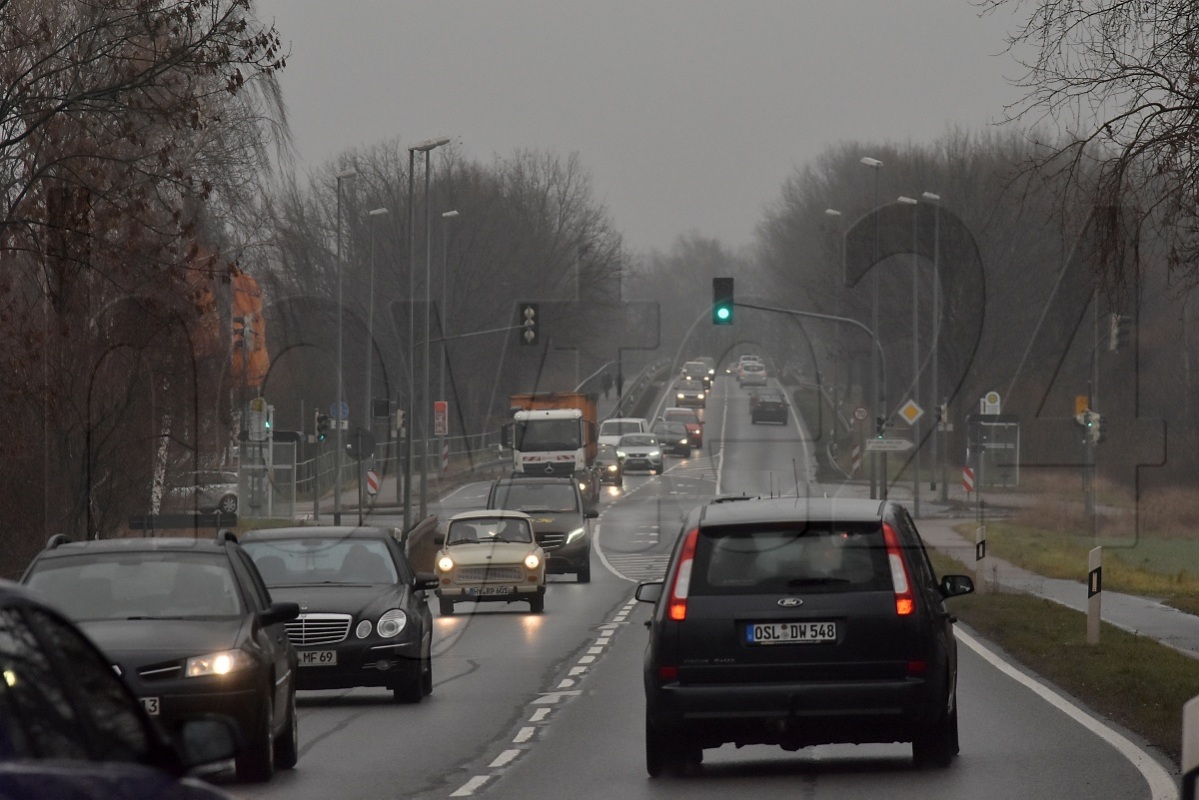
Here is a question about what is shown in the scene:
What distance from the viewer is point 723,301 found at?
43625mm

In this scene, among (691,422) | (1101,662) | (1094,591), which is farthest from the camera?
(691,422)

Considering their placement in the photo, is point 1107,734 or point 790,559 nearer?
point 790,559

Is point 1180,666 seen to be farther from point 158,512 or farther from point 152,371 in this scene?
point 158,512

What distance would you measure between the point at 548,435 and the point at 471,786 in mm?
54019

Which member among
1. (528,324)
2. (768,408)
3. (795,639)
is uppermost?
(528,324)

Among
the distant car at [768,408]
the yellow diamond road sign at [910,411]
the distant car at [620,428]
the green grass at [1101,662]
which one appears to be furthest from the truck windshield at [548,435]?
the green grass at [1101,662]

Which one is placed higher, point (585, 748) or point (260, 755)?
point (260, 755)

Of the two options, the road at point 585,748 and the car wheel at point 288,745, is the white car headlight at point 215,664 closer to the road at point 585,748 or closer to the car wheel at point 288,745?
the road at point 585,748

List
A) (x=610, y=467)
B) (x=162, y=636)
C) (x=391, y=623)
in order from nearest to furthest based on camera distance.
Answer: (x=162, y=636) < (x=391, y=623) < (x=610, y=467)

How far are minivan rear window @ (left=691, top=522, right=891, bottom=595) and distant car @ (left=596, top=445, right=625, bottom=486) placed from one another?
61175mm

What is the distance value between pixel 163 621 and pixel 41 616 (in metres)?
7.36

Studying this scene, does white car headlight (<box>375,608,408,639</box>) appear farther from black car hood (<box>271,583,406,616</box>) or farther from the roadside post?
the roadside post

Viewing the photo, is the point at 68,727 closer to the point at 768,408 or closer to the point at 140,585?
the point at 140,585

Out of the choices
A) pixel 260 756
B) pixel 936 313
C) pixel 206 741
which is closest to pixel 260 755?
pixel 260 756
